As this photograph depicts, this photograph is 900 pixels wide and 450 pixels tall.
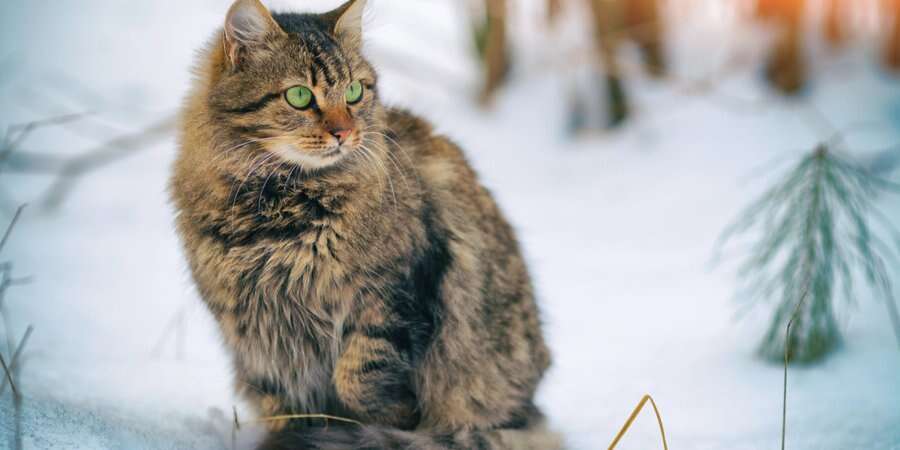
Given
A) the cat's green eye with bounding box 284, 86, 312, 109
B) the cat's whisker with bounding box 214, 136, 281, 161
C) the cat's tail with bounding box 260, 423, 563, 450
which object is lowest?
the cat's tail with bounding box 260, 423, 563, 450

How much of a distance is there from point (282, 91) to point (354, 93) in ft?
0.67

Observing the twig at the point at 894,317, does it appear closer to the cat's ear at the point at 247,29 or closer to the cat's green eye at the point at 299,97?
the cat's green eye at the point at 299,97

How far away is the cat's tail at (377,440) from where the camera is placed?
1.75 metres

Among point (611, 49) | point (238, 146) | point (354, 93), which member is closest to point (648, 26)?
point (611, 49)

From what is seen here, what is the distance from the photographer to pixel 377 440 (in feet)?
5.80

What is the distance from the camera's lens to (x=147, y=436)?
1733 mm

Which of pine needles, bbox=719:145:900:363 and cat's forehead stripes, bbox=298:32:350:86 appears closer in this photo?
cat's forehead stripes, bbox=298:32:350:86

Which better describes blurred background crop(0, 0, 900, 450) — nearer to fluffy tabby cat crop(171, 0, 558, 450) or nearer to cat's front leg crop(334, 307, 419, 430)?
fluffy tabby cat crop(171, 0, 558, 450)

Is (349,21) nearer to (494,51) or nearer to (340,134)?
(340,134)

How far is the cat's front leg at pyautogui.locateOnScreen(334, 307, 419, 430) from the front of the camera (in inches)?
70.9

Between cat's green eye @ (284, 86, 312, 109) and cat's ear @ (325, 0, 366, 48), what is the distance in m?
0.25

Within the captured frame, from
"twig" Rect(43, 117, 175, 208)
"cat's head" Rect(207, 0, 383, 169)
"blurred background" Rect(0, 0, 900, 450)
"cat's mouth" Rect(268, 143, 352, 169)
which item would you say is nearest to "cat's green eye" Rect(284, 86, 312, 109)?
"cat's head" Rect(207, 0, 383, 169)

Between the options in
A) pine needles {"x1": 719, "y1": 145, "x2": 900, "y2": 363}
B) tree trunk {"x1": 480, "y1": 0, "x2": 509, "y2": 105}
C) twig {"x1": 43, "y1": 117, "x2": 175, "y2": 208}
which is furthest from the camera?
tree trunk {"x1": 480, "y1": 0, "x2": 509, "y2": 105}

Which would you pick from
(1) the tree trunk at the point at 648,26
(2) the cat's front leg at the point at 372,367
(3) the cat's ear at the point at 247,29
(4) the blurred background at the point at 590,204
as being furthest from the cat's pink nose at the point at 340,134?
(1) the tree trunk at the point at 648,26
